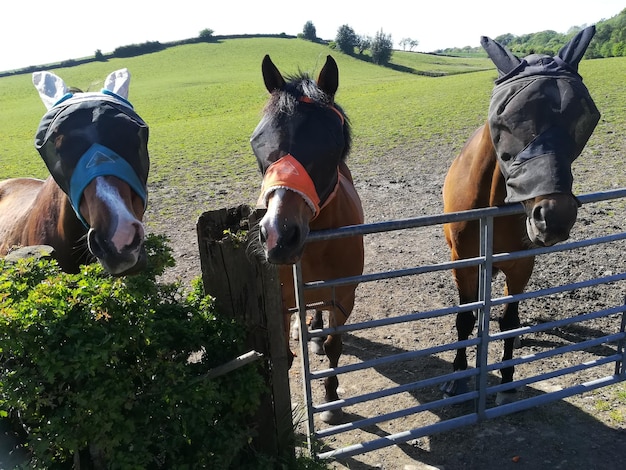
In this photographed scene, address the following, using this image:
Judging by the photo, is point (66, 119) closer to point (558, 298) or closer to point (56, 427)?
point (56, 427)

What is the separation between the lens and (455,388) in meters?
3.81

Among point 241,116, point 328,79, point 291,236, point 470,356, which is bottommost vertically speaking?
point 470,356

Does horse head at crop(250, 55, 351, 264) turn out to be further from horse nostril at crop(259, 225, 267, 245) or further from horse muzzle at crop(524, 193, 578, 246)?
horse muzzle at crop(524, 193, 578, 246)

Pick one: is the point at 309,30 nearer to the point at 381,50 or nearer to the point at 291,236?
the point at 381,50

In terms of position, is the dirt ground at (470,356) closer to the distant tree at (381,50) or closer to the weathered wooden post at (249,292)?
the weathered wooden post at (249,292)

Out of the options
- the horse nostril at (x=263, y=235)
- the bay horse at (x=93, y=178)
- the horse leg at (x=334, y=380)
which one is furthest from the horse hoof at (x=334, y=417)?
the bay horse at (x=93, y=178)

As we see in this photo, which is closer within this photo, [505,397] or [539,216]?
[539,216]

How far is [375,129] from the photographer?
55.4 ft

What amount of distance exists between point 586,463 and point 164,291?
9.27 feet

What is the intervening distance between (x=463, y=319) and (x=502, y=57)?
199 centimetres

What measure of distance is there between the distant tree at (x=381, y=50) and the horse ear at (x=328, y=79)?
58085 mm

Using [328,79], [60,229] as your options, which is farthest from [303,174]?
[60,229]

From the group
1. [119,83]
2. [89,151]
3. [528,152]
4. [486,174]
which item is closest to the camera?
[89,151]

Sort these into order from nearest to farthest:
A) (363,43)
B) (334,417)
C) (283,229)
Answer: (283,229)
(334,417)
(363,43)
